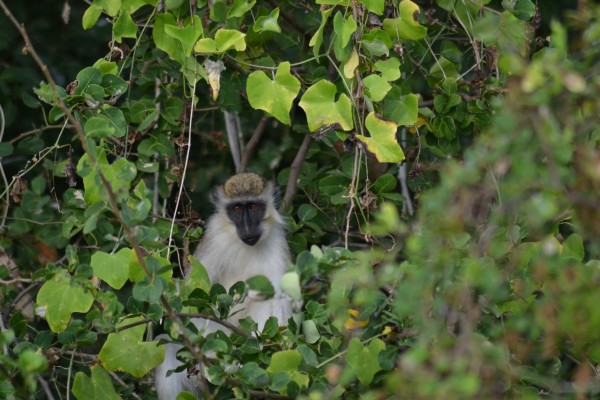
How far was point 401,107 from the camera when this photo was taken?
15.9 ft

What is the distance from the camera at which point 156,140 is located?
18.0ft

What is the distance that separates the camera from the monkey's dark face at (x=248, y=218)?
6016 mm

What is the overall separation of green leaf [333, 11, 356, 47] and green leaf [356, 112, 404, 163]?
35 cm

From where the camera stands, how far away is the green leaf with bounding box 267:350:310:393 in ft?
12.6

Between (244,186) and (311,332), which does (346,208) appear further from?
(311,332)

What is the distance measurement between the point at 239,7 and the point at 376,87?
807mm

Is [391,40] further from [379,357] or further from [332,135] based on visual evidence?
[379,357]

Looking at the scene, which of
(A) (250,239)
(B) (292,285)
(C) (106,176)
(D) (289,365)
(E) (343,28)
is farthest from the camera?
(A) (250,239)

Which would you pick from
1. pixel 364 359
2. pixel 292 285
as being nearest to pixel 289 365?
pixel 364 359

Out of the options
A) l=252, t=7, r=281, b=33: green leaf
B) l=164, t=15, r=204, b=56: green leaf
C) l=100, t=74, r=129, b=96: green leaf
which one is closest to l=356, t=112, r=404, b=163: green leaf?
l=252, t=7, r=281, b=33: green leaf

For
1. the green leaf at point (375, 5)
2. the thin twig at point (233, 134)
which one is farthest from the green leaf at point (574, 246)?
the thin twig at point (233, 134)

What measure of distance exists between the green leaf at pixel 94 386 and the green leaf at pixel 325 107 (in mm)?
1396

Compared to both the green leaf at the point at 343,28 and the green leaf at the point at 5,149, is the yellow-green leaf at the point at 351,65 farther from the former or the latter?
the green leaf at the point at 5,149

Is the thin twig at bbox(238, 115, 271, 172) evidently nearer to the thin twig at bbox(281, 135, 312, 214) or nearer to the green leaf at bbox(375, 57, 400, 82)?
the thin twig at bbox(281, 135, 312, 214)
